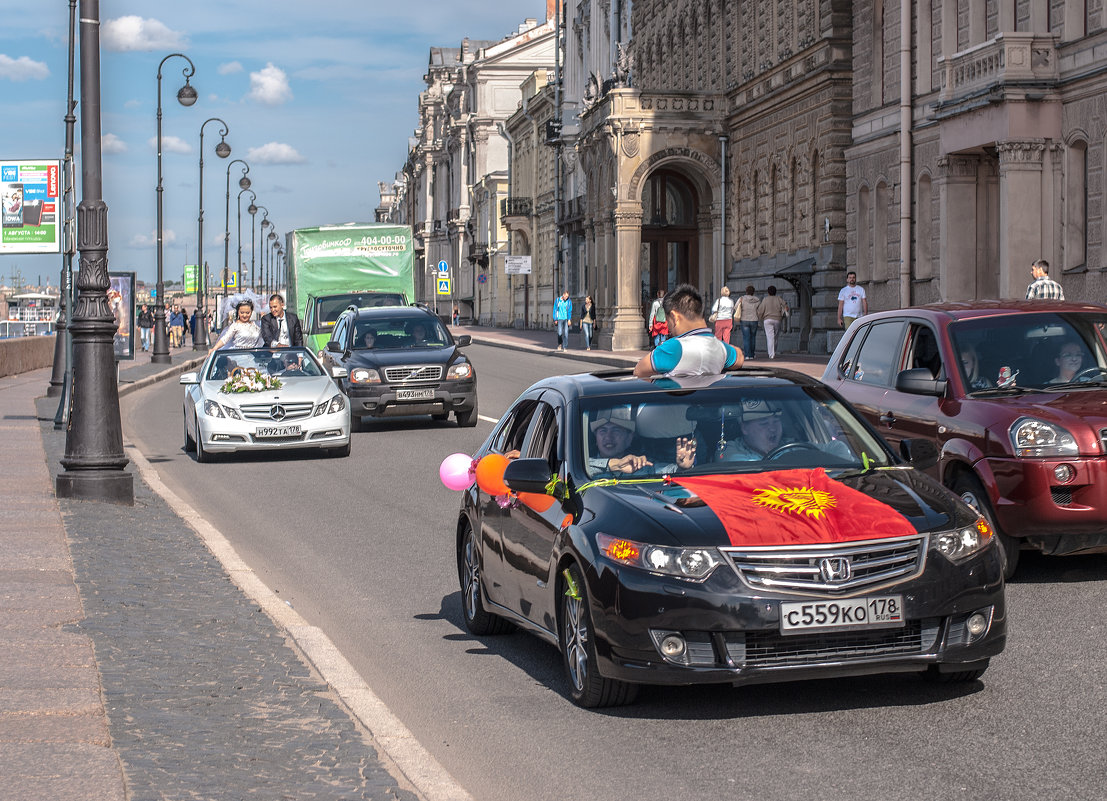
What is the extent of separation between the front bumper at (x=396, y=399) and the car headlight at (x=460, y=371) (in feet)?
0.32

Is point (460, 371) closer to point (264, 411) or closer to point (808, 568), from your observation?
point (264, 411)

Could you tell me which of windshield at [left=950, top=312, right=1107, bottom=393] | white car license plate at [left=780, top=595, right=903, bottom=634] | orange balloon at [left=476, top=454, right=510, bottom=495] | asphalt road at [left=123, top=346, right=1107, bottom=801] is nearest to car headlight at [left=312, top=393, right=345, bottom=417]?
asphalt road at [left=123, top=346, right=1107, bottom=801]

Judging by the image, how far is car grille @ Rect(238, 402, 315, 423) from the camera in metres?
19.1

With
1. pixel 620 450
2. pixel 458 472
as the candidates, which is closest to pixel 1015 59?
pixel 458 472

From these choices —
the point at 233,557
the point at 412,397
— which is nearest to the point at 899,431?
the point at 233,557

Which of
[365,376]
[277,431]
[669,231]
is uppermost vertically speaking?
[669,231]

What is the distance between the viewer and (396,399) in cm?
2228

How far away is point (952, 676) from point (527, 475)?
197cm

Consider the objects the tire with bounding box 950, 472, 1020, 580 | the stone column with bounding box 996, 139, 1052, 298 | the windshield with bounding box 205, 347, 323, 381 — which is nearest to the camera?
the tire with bounding box 950, 472, 1020, 580

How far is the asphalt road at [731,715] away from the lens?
5734mm

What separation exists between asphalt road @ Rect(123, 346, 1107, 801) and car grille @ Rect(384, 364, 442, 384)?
11.2 meters

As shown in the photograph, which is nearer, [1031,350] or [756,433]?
[756,433]

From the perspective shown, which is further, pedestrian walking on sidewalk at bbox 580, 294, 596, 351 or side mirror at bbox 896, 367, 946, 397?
A: pedestrian walking on sidewalk at bbox 580, 294, 596, 351

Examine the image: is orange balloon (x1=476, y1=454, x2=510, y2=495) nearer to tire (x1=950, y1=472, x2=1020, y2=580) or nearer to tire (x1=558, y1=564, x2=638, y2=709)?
tire (x1=558, y1=564, x2=638, y2=709)
